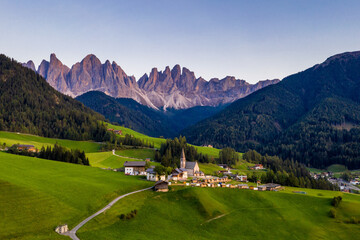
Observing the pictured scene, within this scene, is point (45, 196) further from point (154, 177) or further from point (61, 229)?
point (154, 177)

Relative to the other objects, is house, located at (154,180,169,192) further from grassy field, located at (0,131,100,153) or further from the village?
grassy field, located at (0,131,100,153)

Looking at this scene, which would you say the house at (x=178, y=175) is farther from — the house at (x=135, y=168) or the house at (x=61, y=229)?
the house at (x=61, y=229)

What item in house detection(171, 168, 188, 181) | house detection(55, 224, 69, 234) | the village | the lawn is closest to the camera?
house detection(55, 224, 69, 234)

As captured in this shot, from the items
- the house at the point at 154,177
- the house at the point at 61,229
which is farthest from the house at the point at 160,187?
the house at the point at 61,229

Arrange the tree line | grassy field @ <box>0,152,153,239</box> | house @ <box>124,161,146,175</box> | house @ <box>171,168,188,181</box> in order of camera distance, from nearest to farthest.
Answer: grassy field @ <box>0,152,153,239</box>, house @ <box>171,168,188,181</box>, house @ <box>124,161,146,175</box>, the tree line

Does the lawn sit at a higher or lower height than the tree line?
lower

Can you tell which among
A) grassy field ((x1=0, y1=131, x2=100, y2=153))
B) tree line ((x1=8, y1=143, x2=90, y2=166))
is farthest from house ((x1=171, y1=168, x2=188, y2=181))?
grassy field ((x1=0, y1=131, x2=100, y2=153))

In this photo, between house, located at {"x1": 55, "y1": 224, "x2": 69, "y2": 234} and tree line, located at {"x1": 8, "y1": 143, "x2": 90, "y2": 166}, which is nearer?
house, located at {"x1": 55, "y1": 224, "x2": 69, "y2": 234}

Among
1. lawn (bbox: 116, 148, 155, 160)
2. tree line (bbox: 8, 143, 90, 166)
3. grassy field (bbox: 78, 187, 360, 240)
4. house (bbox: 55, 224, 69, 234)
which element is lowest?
grassy field (bbox: 78, 187, 360, 240)

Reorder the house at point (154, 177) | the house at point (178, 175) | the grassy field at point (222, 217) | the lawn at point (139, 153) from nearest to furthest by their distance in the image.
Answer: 1. the grassy field at point (222, 217)
2. the house at point (154, 177)
3. the house at point (178, 175)
4. the lawn at point (139, 153)
